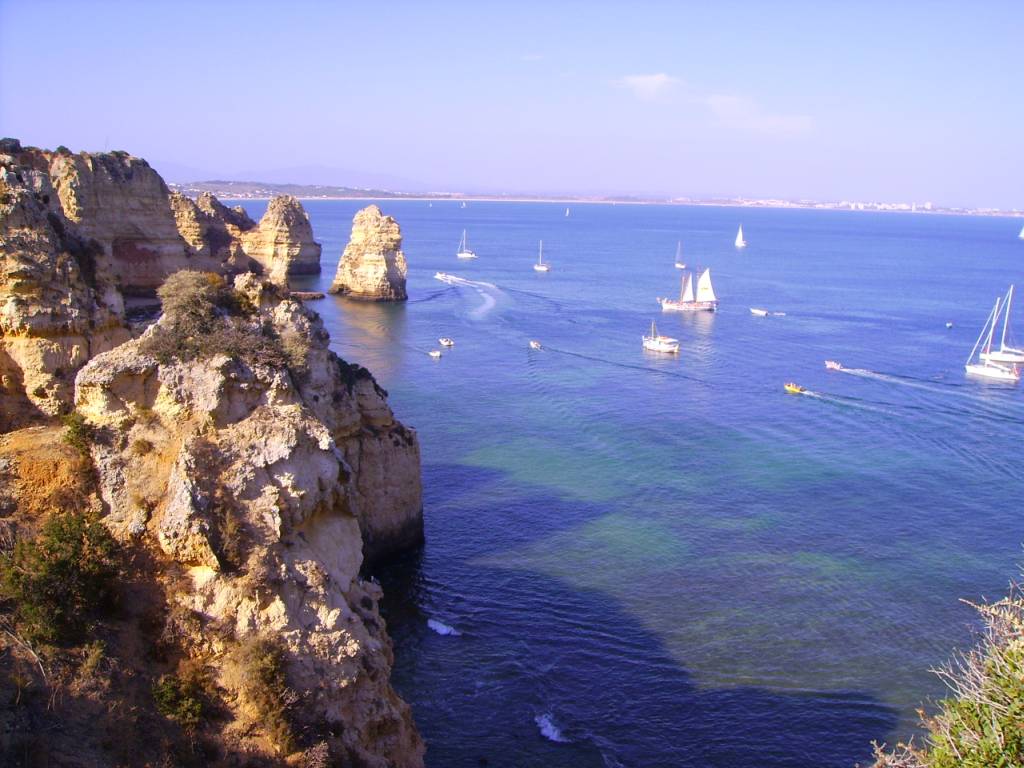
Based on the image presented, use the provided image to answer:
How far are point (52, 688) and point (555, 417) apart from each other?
1618 inches

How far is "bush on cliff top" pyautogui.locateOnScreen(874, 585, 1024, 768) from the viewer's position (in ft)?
44.7

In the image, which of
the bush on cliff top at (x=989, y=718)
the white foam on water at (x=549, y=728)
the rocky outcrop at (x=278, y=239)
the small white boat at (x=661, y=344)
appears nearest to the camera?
the bush on cliff top at (x=989, y=718)

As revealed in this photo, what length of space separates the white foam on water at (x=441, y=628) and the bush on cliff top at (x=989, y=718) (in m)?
15.8

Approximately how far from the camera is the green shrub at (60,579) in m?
15.8

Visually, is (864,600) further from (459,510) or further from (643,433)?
(643,433)

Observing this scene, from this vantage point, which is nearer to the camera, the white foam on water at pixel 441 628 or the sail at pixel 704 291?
the white foam on water at pixel 441 628

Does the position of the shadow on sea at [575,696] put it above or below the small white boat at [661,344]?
below

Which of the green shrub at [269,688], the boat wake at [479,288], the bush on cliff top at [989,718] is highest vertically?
the bush on cliff top at [989,718]

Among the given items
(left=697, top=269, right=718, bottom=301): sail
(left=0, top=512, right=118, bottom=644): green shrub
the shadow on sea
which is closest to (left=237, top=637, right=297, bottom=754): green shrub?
(left=0, top=512, right=118, bottom=644): green shrub

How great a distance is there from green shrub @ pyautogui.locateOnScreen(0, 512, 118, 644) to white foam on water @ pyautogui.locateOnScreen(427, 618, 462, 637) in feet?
44.2

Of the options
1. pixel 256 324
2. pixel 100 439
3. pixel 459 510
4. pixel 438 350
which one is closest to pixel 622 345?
pixel 438 350

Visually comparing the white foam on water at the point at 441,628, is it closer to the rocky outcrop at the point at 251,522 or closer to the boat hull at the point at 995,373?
the rocky outcrop at the point at 251,522

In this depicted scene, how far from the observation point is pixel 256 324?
945 inches

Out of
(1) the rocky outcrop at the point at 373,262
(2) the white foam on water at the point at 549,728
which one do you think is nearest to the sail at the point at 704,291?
(1) the rocky outcrop at the point at 373,262
